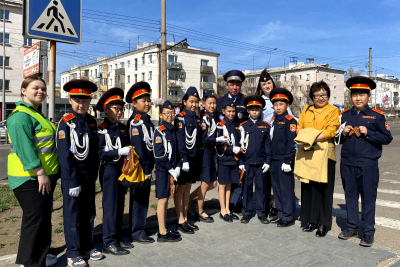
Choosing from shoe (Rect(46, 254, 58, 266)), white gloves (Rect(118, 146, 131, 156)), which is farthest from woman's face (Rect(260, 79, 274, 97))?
shoe (Rect(46, 254, 58, 266))

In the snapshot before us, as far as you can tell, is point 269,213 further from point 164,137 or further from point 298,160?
point 164,137

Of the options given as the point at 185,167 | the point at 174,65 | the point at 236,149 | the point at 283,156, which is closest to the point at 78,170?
the point at 185,167

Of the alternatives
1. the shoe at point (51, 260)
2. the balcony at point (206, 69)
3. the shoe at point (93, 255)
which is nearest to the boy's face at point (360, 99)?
the shoe at point (93, 255)

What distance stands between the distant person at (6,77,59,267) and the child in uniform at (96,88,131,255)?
0.67 m

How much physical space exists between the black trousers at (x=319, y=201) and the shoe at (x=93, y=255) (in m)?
3.15

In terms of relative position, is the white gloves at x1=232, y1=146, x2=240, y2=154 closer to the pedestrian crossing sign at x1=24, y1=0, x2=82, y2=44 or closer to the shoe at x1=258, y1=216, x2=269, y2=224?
the shoe at x1=258, y1=216, x2=269, y2=224

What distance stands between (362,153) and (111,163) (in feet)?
11.8

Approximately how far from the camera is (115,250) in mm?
4160

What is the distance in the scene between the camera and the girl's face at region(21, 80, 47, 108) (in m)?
3.68

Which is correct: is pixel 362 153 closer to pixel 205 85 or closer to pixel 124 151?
pixel 124 151

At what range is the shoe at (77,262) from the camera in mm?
3750

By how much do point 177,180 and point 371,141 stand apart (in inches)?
115

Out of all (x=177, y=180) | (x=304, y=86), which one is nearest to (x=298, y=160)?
(x=177, y=180)

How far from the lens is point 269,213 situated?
5.89m
